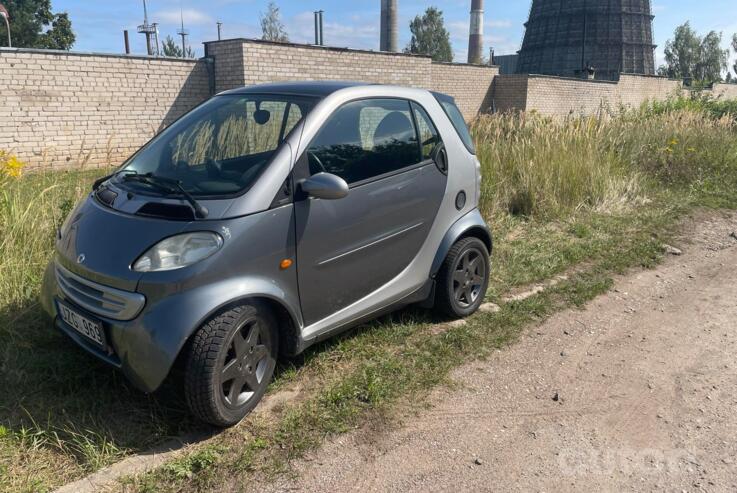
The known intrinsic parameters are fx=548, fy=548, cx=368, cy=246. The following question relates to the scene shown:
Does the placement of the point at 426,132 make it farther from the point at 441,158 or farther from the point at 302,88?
the point at 302,88

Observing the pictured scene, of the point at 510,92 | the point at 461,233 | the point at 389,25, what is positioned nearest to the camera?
the point at 461,233

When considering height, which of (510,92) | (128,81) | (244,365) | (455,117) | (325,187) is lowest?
(244,365)

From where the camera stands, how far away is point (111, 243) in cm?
278

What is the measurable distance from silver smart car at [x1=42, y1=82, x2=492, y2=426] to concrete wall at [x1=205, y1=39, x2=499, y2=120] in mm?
10004

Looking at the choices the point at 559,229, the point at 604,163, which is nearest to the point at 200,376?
the point at 559,229

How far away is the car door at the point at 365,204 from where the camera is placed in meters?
3.11

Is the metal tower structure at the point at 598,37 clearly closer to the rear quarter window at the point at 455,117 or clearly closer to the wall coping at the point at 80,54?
the wall coping at the point at 80,54

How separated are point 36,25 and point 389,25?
34596 mm

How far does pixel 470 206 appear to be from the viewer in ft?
14.1

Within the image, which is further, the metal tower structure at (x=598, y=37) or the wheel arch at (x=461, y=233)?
the metal tower structure at (x=598, y=37)

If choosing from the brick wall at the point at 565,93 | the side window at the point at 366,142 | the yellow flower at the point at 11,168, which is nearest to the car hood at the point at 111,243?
the side window at the point at 366,142

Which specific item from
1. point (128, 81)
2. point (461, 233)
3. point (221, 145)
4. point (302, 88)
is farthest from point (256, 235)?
point (128, 81)

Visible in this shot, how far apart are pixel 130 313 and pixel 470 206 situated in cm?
263

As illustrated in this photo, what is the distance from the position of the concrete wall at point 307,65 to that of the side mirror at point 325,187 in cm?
1087
